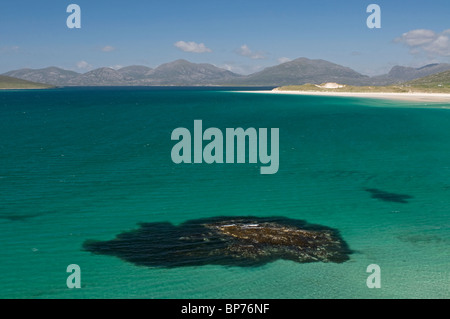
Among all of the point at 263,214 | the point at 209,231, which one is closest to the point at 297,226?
the point at 263,214

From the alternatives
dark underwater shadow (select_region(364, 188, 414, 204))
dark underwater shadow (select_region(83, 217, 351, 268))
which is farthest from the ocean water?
dark underwater shadow (select_region(83, 217, 351, 268))

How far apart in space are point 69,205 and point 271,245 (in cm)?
1865

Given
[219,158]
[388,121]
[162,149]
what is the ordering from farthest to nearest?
[388,121]
[162,149]
[219,158]

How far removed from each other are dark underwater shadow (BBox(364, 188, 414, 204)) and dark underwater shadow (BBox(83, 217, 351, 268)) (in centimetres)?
1122

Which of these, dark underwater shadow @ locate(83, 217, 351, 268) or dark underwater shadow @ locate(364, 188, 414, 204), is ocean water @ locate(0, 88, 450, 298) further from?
dark underwater shadow @ locate(83, 217, 351, 268)

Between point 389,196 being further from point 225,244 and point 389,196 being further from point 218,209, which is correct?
point 225,244

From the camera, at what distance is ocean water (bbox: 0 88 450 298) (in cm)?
2250

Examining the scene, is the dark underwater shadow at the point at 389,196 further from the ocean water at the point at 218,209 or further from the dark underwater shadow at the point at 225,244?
the dark underwater shadow at the point at 225,244

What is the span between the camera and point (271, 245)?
27031mm

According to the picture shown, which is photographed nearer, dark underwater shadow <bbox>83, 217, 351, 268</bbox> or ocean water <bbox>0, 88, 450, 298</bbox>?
ocean water <bbox>0, 88, 450, 298</bbox>

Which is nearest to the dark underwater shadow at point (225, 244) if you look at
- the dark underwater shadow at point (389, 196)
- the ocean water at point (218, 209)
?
the ocean water at point (218, 209)

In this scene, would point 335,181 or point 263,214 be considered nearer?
point 263,214

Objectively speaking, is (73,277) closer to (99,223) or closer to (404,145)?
(99,223)

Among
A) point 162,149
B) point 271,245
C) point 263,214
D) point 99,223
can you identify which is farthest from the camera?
point 162,149
